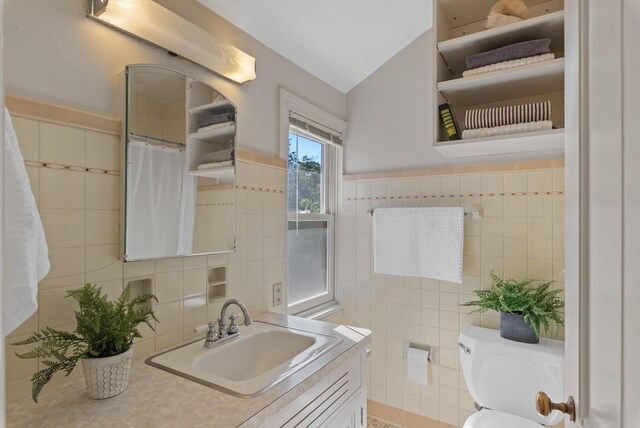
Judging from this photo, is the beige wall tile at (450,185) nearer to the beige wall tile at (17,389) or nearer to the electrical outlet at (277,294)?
the electrical outlet at (277,294)

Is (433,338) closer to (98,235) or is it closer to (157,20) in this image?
(98,235)

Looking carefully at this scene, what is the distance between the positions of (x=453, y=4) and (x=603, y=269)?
167cm

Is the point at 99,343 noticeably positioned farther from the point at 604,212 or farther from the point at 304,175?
the point at 304,175

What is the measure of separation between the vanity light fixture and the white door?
1.19m

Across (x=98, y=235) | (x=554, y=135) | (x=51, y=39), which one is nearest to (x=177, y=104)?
(x=51, y=39)

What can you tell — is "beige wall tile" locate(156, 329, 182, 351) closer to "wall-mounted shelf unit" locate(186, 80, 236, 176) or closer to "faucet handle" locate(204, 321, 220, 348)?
"faucet handle" locate(204, 321, 220, 348)

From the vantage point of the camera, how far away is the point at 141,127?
47.3 inches

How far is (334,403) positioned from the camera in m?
1.22

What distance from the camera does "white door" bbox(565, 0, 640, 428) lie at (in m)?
0.36

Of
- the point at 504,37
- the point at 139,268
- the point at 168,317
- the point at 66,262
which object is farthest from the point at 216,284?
the point at 504,37

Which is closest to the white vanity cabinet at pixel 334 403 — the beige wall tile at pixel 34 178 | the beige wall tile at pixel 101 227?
the beige wall tile at pixel 101 227

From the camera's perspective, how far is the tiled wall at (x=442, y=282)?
181 centimetres

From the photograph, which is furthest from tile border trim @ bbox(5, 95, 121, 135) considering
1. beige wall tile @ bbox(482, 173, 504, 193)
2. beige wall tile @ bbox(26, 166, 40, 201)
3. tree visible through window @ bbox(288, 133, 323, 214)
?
beige wall tile @ bbox(482, 173, 504, 193)

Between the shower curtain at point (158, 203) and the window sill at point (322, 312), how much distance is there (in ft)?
3.22
